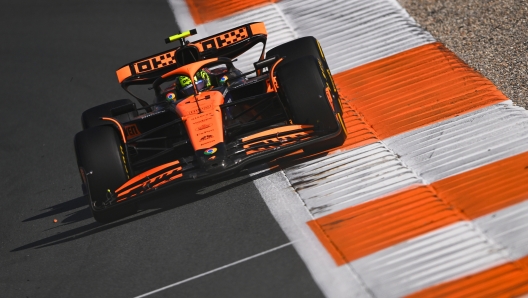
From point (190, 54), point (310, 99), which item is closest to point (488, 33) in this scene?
point (310, 99)

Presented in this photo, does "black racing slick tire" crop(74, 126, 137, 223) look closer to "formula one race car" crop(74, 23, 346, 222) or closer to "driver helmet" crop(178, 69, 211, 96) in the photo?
"formula one race car" crop(74, 23, 346, 222)

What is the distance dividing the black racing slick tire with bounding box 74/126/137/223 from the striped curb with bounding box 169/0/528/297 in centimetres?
148

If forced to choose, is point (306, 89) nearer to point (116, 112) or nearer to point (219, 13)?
point (116, 112)

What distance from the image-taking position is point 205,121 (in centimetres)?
854

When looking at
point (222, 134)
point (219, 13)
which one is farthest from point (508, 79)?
point (219, 13)

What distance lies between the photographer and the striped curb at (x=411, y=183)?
669 cm

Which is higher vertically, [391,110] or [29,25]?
[29,25]

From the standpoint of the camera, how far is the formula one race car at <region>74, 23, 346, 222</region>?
26.2 feet

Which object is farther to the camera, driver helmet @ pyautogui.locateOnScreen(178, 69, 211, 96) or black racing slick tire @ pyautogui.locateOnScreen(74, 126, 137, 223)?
driver helmet @ pyautogui.locateOnScreen(178, 69, 211, 96)

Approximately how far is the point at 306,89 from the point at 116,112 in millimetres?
2220

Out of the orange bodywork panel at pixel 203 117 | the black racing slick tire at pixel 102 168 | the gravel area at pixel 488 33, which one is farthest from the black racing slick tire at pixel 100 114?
the gravel area at pixel 488 33

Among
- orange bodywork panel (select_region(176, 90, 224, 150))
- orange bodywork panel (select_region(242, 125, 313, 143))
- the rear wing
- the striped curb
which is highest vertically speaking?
the rear wing

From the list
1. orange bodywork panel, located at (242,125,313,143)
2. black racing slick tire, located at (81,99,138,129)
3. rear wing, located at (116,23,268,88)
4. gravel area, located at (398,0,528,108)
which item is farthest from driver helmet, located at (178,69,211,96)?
gravel area, located at (398,0,528,108)

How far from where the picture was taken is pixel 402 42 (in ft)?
37.6
